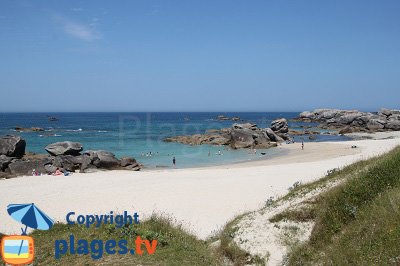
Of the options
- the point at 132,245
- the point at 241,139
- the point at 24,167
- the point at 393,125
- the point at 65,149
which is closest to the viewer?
the point at 132,245

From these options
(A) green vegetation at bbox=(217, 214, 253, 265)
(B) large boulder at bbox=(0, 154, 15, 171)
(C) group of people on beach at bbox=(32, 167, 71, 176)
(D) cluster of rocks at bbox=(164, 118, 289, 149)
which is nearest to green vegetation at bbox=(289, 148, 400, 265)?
(A) green vegetation at bbox=(217, 214, 253, 265)

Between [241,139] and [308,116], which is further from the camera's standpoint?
[308,116]

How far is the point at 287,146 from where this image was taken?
58.8m

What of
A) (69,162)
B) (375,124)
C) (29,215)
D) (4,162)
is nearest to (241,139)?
(69,162)

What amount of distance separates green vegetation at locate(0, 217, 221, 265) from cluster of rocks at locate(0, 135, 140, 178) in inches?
944

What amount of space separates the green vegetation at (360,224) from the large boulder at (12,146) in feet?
128

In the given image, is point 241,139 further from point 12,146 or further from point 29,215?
point 29,215

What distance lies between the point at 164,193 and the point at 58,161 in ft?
59.5

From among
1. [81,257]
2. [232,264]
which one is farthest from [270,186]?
[81,257]

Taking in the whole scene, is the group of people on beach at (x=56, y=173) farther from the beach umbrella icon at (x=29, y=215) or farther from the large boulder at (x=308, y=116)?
the large boulder at (x=308, y=116)

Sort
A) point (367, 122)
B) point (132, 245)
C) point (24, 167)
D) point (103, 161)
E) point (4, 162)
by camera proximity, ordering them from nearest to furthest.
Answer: point (132, 245) < point (24, 167) < point (4, 162) < point (103, 161) < point (367, 122)

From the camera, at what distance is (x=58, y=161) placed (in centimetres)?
3531

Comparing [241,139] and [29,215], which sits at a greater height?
[29,215]

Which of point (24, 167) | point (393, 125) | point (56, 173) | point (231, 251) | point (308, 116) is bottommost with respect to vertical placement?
point (56, 173)
